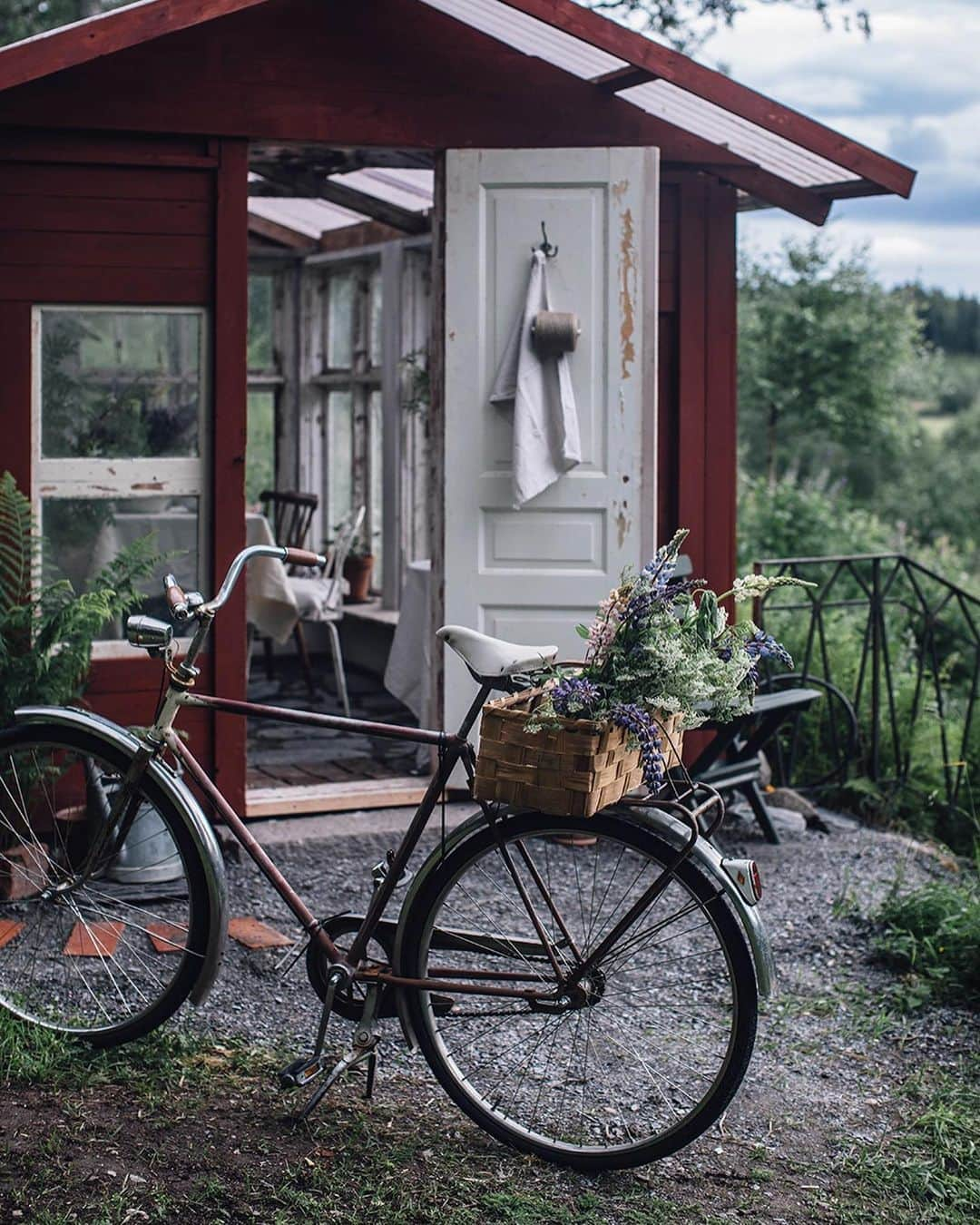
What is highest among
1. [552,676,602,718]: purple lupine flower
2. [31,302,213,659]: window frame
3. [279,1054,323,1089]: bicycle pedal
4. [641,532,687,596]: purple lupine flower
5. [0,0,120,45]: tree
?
[0,0,120,45]: tree

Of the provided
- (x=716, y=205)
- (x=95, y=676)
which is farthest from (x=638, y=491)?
(x=95, y=676)

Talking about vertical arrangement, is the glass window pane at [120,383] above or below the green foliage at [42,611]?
above

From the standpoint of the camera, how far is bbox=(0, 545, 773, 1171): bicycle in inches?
124

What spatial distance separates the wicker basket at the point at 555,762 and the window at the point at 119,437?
269cm

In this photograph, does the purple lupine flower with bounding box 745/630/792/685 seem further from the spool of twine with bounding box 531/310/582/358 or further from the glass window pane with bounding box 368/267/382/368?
the glass window pane with bounding box 368/267/382/368

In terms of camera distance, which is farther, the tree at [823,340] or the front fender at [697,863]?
the tree at [823,340]

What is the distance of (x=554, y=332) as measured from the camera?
18.5 feet

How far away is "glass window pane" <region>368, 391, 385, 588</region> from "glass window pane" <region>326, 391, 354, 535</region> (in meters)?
0.22

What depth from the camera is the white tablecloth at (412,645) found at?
695cm

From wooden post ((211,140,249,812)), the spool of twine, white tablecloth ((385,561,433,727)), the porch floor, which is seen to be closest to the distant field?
the porch floor

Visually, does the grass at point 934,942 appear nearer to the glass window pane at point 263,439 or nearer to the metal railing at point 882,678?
the metal railing at point 882,678

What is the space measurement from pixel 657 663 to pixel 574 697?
0.58ft

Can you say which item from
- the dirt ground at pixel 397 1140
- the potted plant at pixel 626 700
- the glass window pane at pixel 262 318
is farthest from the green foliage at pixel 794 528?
the potted plant at pixel 626 700

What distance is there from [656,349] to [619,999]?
9.28 ft
